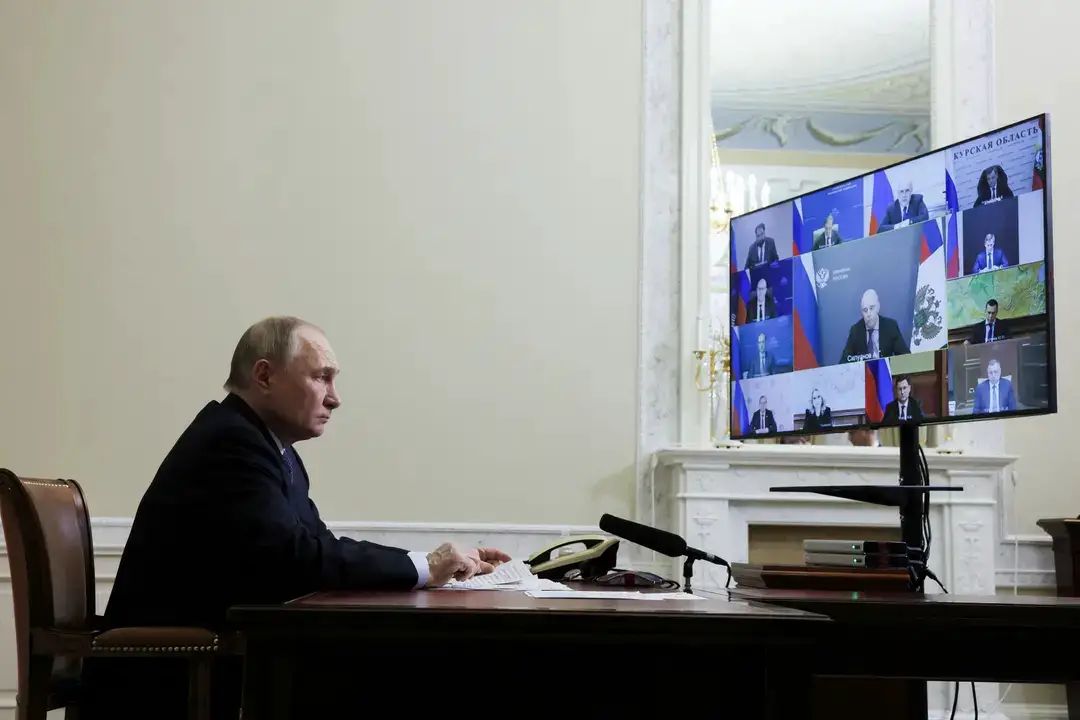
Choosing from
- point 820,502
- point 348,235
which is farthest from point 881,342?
point 348,235

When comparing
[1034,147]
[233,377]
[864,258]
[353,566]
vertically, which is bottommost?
[353,566]

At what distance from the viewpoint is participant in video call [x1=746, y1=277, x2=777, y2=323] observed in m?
2.72

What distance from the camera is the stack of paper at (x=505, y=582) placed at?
193cm

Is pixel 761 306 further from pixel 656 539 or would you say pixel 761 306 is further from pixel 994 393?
pixel 656 539

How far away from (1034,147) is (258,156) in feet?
9.12

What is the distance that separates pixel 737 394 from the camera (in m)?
2.88

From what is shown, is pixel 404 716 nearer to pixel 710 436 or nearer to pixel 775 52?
pixel 710 436

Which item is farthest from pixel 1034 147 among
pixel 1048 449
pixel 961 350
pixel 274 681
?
pixel 1048 449

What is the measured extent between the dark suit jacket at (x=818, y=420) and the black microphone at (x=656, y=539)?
22.3 inches

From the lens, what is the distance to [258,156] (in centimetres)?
401

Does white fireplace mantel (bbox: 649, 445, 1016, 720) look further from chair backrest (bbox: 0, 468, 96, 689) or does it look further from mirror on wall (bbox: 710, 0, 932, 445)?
chair backrest (bbox: 0, 468, 96, 689)

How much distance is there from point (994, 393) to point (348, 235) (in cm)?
249

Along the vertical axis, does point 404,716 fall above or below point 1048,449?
below

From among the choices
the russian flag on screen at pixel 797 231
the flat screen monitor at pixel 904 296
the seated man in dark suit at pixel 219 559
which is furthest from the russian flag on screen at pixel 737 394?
the seated man in dark suit at pixel 219 559
